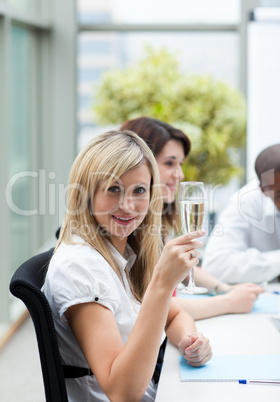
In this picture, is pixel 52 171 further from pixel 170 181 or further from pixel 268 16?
pixel 170 181

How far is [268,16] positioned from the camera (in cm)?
393

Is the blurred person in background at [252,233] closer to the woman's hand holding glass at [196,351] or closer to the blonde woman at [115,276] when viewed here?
the blonde woman at [115,276]

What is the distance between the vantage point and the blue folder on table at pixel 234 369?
133 cm

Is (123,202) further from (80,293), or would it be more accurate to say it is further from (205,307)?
(205,307)

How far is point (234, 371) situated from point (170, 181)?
1.33m

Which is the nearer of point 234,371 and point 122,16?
point 234,371

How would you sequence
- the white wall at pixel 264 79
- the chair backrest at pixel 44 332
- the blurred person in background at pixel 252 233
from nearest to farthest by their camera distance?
the chair backrest at pixel 44 332 < the blurred person in background at pixel 252 233 < the white wall at pixel 264 79

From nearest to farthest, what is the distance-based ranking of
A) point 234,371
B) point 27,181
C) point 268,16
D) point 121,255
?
point 234,371
point 121,255
point 268,16
point 27,181

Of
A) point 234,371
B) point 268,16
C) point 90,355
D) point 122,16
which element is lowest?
point 234,371

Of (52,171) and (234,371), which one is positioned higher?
(52,171)

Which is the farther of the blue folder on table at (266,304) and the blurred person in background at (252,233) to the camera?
the blurred person in background at (252,233)

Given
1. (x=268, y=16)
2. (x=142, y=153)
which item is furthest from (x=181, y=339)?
(x=268, y=16)

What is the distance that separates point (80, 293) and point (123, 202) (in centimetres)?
30

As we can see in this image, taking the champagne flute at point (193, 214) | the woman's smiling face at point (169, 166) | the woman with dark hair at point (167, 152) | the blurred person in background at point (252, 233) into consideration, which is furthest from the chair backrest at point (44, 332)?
the woman's smiling face at point (169, 166)
